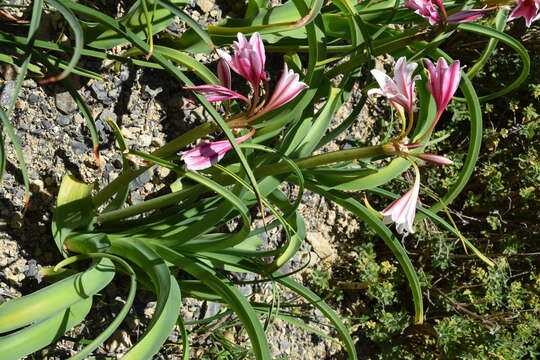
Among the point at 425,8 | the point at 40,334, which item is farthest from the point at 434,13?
the point at 40,334

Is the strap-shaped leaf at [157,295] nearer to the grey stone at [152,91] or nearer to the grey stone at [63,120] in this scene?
the grey stone at [63,120]

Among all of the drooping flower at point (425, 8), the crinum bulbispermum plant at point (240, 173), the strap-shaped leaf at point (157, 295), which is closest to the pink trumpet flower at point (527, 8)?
the crinum bulbispermum plant at point (240, 173)

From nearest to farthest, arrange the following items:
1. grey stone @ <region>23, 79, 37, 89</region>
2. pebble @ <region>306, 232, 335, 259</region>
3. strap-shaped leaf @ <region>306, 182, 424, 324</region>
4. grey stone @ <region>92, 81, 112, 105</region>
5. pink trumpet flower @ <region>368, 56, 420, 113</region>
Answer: pink trumpet flower @ <region>368, 56, 420, 113</region> < strap-shaped leaf @ <region>306, 182, 424, 324</region> < grey stone @ <region>23, 79, 37, 89</region> < grey stone @ <region>92, 81, 112, 105</region> < pebble @ <region>306, 232, 335, 259</region>

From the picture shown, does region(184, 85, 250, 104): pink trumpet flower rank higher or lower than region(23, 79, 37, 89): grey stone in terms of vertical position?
lower

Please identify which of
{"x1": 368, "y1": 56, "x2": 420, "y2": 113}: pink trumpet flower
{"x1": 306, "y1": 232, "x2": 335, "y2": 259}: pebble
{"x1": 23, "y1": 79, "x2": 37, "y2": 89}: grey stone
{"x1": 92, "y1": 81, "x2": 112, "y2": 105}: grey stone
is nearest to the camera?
{"x1": 368, "y1": 56, "x2": 420, "y2": 113}: pink trumpet flower

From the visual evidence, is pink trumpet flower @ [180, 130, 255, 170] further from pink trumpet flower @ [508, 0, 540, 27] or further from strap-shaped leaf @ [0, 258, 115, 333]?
pink trumpet flower @ [508, 0, 540, 27]

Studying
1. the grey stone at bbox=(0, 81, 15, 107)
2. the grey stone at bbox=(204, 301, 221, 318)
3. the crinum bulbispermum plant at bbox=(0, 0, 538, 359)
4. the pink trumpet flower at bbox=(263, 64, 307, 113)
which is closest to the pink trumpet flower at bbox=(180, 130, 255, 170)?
the crinum bulbispermum plant at bbox=(0, 0, 538, 359)

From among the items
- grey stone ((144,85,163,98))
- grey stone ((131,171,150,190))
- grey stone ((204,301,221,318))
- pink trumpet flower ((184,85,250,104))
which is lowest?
grey stone ((204,301,221,318))

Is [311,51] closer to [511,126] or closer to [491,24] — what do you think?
[491,24]
